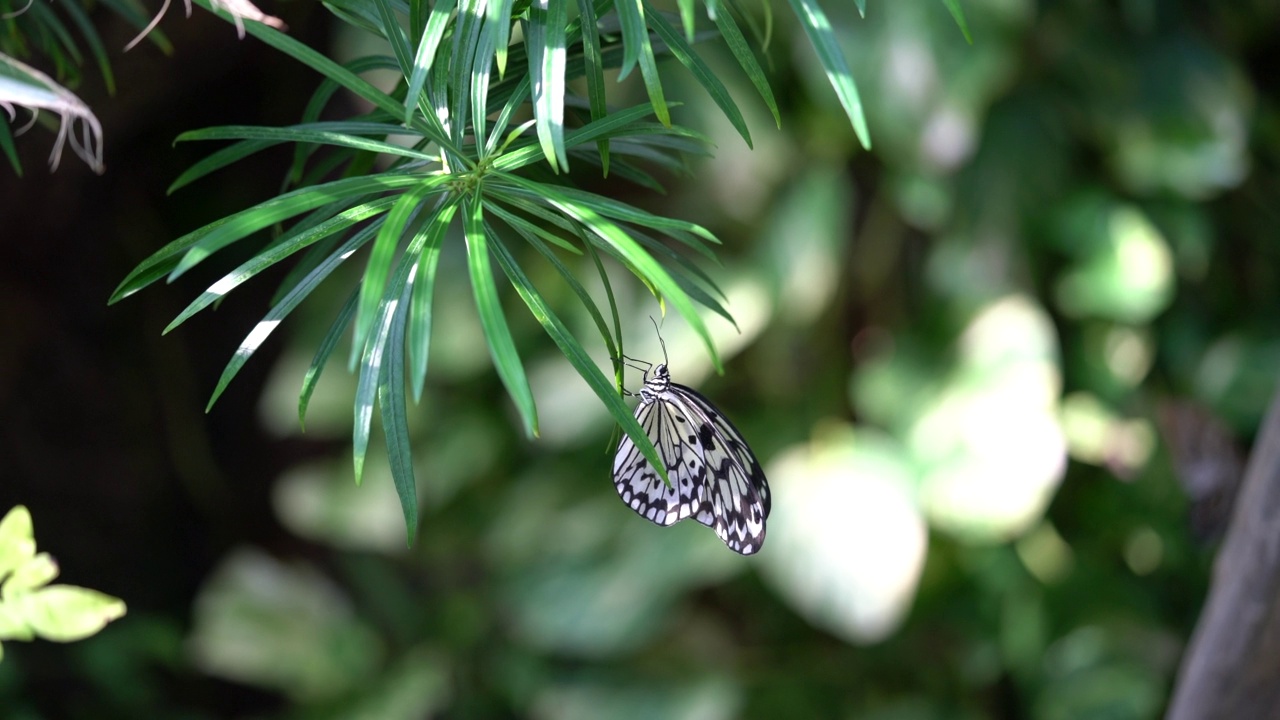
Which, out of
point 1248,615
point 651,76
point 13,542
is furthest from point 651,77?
point 1248,615

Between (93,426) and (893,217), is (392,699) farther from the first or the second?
(893,217)

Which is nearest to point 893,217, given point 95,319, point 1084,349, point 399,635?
point 1084,349

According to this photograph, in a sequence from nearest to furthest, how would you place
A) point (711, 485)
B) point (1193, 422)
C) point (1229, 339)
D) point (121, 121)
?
point (711, 485) < point (121, 121) < point (1193, 422) < point (1229, 339)

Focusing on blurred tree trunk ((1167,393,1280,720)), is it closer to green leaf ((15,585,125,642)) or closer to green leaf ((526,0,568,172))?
green leaf ((526,0,568,172))

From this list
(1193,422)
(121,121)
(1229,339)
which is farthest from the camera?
(1229,339)

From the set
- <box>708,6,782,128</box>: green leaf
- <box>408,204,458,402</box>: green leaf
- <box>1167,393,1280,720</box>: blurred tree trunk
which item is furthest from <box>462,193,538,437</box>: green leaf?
<box>1167,393,1280,720</box>: blurred tree trunk

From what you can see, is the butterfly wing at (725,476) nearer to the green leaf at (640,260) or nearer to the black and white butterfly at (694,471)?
the black and white butterfly at (694,471)

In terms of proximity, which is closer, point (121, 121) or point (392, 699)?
point (121, 121)
